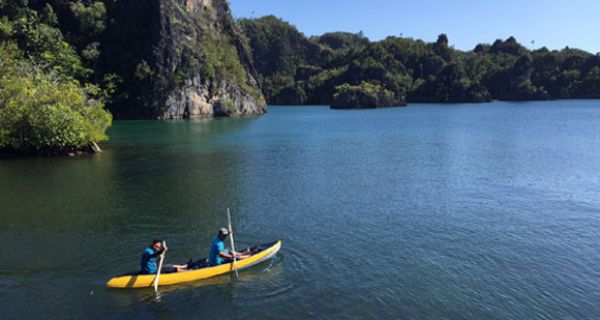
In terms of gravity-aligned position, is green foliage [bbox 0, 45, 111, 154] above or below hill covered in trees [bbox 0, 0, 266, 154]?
below

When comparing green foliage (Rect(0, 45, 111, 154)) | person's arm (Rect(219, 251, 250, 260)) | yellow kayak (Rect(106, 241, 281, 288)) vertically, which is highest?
green foliage (Rect(0, 45, 111, 154))

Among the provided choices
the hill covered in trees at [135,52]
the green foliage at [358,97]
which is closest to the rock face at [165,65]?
the hill covered in trees at [135,52]

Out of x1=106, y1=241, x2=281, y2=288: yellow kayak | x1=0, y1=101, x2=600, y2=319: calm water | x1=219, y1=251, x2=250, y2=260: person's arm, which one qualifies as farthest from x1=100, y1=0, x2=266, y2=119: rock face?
x1=106, y1=241, x2=281, y2=288: yellow kayak

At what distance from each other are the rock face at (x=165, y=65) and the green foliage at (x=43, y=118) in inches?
2856

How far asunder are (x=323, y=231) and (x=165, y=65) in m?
117

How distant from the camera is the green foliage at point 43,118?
2069 inches

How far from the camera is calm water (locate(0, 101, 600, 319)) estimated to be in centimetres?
1975

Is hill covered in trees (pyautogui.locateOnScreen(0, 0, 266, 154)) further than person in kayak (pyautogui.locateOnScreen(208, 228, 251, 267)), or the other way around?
hill covered in trees (pyautogui.locateOnScreen(0, 0, 266, 154))

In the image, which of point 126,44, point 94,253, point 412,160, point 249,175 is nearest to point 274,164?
point 249,175

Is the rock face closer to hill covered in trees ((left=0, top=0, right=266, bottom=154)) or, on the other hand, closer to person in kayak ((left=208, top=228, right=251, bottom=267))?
hill covered in trees ((left=0, top=0, right=266, bottom=154))

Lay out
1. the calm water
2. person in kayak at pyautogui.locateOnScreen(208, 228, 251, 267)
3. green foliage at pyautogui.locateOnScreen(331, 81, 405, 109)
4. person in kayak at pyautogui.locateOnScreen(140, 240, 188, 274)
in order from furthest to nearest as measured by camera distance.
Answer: green foliage at pyautogui.locateOnScreen(331, 81, 405, 109) → person in kayak at pyautogui.locateOnScreen(208, 228, 251, 267) → person in kayak at pyautogui.locateOnScreen(140, 240, 188, 274) → the calm water

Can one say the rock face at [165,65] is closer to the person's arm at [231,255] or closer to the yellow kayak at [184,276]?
the person's arm at [231,255]

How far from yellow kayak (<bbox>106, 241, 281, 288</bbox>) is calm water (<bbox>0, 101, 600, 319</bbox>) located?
399 millimetres

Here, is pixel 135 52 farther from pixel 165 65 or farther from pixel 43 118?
pixel 43 118
